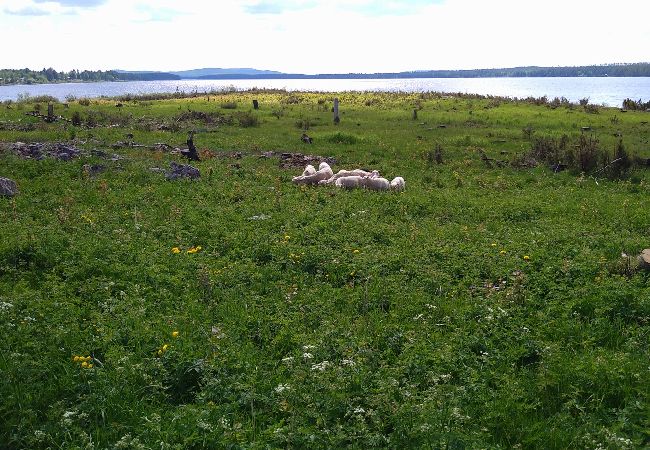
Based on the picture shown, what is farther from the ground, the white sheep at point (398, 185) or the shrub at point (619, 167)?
the shrub at point (619, 167)

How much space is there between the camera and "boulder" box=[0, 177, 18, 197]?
14461mm

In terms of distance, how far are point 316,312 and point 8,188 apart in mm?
11030

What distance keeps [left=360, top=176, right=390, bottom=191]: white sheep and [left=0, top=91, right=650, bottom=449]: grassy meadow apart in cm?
79

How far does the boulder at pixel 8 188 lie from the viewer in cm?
1446

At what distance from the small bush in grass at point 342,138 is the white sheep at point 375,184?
10.1 meters

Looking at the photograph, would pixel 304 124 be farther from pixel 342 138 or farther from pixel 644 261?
pixel 644 261

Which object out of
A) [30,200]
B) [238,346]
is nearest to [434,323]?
[238,346]

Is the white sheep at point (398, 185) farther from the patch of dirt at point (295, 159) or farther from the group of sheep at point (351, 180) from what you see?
the patch of dirt at point (295, 159)

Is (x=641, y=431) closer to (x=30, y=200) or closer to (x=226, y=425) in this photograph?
(x=226, y=425)

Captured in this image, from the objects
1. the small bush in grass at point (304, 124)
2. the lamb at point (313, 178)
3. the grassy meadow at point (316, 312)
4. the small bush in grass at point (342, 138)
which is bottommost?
the grassy meadow at point (316, 312)

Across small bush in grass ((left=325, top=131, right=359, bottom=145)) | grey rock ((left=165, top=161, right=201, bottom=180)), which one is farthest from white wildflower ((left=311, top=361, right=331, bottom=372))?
small bush in grass ((left=325, top=131, right=359, bottom=145))

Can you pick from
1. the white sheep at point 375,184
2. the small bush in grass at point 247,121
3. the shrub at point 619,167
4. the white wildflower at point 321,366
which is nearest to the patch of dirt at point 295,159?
the white sheep at point 375,184

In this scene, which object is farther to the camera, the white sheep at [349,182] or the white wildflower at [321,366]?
the white sheep at [349,182]

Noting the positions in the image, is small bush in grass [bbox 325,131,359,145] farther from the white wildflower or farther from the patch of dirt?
the white wildflower
